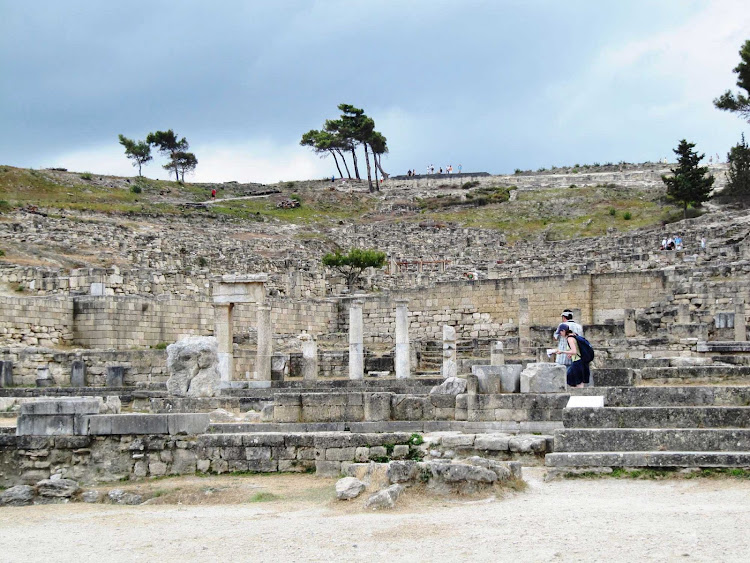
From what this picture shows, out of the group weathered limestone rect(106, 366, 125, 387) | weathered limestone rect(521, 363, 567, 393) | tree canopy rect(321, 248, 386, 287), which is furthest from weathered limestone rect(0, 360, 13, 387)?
tree canopy rect(321, 248, 386, 287)

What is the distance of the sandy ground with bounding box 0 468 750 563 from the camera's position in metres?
7.91

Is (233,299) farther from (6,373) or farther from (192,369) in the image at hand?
(192,369)

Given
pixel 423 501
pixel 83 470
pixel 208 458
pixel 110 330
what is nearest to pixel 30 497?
pixel 83 470

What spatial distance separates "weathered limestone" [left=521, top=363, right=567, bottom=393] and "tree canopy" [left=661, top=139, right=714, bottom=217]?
42.0 m

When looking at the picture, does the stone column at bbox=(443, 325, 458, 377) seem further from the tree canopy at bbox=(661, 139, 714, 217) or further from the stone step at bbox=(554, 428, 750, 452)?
the tree canopy at bbox=(661, 139, 714, 217)

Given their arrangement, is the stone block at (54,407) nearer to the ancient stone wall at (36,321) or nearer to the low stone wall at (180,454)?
the low stone wall at (180,454)

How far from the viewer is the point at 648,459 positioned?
1062 cm

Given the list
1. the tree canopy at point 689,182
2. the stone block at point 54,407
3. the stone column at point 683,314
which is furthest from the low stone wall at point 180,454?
the tree canopy at point 689,182

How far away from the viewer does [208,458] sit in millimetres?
13148

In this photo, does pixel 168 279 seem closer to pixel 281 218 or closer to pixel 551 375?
pixel 551 375

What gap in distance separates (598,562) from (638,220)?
5291 cm

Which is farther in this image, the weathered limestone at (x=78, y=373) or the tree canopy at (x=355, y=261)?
the tree canopy at (x=355, y=261)

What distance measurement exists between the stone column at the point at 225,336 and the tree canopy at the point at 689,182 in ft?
117

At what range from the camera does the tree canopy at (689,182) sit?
175 feet
